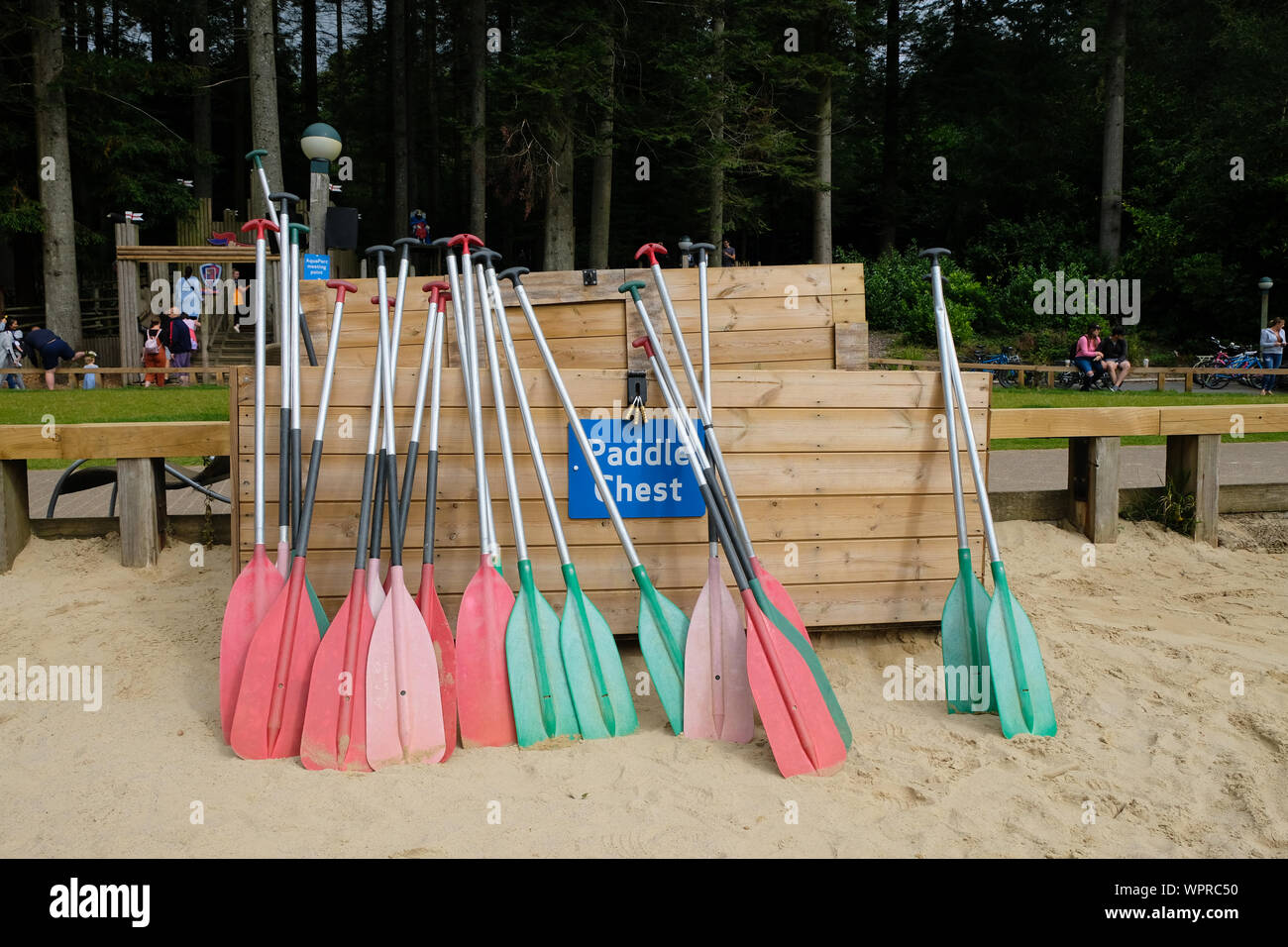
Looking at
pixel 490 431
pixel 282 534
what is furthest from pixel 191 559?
pixel 490 431

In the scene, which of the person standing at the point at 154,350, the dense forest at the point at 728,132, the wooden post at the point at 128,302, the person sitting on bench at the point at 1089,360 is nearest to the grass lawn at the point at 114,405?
A: the wooden post at the point at 128,302

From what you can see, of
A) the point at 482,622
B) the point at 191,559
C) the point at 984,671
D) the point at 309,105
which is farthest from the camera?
the point at 309,105

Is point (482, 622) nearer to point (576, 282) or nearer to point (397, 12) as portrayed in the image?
point (576, 282)

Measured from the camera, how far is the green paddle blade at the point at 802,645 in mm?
3627

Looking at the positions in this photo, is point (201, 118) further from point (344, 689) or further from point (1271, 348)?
point (344, 689)

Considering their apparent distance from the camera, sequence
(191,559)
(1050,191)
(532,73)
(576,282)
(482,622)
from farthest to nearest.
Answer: (1050,191) → (532,73) → (576,282) → (191,559) → (482,622)

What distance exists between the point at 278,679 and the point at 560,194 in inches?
563

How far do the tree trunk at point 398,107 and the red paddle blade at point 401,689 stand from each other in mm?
21206

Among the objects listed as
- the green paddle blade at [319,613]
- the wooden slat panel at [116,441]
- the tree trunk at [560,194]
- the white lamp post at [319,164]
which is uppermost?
the tree trunk at [560,194]

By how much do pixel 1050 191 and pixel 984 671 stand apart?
25.5 m

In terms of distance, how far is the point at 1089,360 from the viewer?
15.0m

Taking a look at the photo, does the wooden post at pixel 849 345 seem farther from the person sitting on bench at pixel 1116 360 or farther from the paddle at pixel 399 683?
the person sitting on bench at pixel 1116 360

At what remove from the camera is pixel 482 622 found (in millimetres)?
3676

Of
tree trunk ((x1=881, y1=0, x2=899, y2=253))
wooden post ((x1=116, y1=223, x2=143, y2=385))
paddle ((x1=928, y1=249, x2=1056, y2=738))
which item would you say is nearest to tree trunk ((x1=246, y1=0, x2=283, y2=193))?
wooden post ((x1=116, y1=223, x2=143, y2=385))
